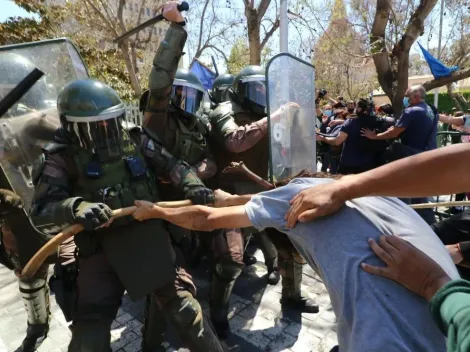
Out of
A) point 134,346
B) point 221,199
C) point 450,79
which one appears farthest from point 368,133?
point 134,346

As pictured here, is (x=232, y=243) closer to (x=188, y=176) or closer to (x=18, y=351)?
(x=188, y=176)

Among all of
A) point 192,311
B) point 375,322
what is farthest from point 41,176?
point 375,322

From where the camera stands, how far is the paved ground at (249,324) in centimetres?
280

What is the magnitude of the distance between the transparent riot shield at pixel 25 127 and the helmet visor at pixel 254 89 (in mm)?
1659

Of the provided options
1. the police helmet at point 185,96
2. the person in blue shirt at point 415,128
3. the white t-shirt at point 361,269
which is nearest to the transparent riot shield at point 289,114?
the police helmet at point 185,96

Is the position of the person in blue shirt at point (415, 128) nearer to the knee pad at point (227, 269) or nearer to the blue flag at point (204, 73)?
the knee pad at point (227, 269)

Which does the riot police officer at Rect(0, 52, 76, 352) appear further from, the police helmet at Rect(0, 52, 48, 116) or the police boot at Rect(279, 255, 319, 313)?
the police boot at Rect(279, 255, 319, 313)

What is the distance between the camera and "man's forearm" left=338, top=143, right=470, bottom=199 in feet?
3.26

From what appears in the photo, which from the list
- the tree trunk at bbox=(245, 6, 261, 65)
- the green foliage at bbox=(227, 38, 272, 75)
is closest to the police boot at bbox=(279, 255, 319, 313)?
the tree trunk at bbox=(245, 6, 261, 65)

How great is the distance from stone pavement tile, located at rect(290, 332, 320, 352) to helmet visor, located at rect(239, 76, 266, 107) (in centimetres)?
206

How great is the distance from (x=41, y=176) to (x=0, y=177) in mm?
660

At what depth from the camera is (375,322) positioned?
0.93 m

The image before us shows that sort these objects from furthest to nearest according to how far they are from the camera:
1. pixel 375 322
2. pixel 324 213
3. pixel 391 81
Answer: pixel 391 81 → pixel 324 213 → pixel 375 322

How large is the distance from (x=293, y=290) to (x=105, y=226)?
1.88 metres
